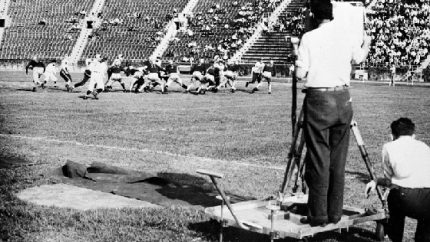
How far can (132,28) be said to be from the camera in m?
59.6

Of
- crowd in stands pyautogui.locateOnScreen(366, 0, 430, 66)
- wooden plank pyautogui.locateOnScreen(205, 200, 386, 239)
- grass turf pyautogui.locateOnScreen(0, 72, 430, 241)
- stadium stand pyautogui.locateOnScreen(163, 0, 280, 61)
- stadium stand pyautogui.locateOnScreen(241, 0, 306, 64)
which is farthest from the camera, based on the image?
stadium stand pyautogui.locateOnScreen(163, 0, 280, 61)

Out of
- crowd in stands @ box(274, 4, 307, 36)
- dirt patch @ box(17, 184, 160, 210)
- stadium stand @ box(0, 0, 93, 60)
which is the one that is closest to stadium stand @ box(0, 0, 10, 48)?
stadium stand @ box(0, 0, 93, 60)

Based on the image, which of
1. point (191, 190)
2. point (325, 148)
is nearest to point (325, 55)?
point (325, 148)

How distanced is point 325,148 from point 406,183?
88 cm

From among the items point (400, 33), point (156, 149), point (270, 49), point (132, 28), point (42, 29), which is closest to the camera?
point (156, 149)

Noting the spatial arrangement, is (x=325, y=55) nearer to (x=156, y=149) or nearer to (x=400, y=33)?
(x=156, y=149)

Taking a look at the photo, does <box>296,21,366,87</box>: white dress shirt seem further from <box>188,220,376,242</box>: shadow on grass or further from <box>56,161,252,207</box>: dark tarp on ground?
<box>56,161,252,207</box>: dark tarp on ground

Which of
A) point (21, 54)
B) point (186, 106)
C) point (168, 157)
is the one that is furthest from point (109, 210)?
point (21, 54)

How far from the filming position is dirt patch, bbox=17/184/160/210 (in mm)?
7689

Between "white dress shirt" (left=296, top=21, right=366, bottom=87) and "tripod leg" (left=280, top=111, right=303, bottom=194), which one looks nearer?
"white dress shirt" (left=296, top=21, right=366, bottom=87)

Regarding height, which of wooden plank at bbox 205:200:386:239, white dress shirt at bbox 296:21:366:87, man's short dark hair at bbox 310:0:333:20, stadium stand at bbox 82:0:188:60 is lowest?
wooden plank at bbox 205:200:386:239

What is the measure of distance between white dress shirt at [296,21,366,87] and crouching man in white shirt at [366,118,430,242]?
0.83 metres

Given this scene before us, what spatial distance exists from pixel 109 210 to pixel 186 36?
4968cm

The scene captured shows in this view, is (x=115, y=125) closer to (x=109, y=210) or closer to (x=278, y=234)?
(x=109, y=210)
